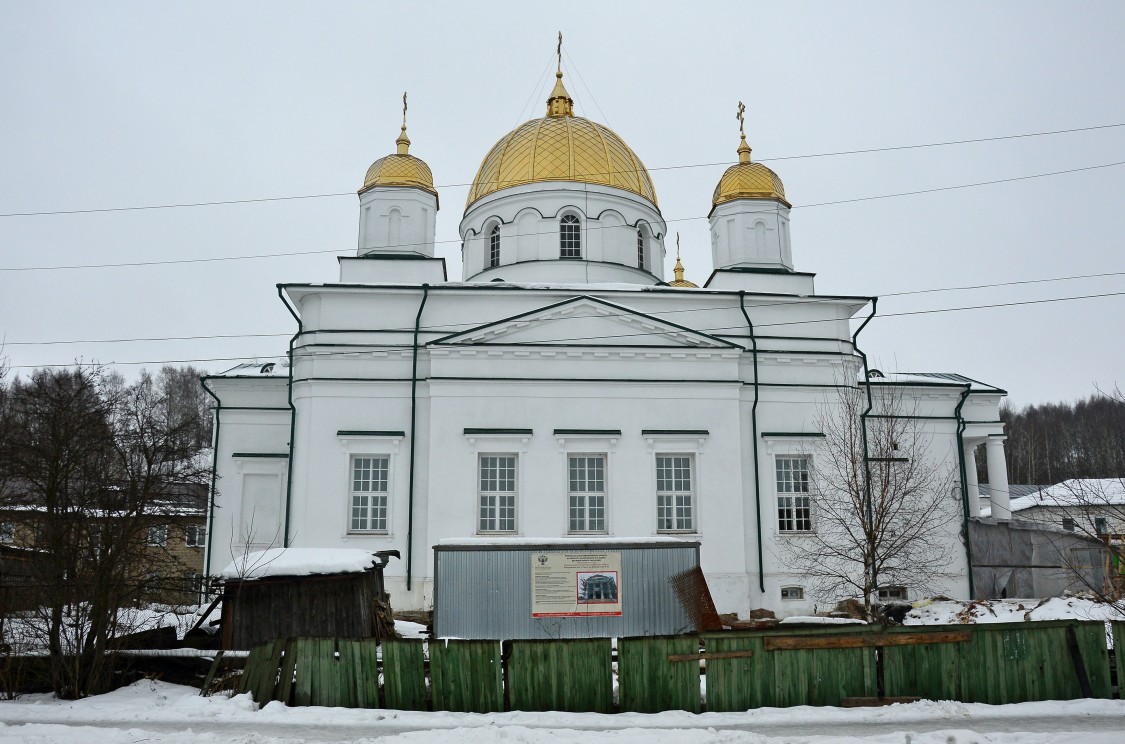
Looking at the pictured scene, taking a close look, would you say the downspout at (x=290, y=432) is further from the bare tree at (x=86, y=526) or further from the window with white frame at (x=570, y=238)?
the window with white frame at (x=570, y=238)

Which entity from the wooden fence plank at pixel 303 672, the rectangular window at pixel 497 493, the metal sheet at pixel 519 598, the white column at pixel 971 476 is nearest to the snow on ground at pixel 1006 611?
the white column at pixel 971 476

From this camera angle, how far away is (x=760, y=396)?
22.8m

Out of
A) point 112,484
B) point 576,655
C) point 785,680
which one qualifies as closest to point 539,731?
point 576,655

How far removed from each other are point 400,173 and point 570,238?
5.22m

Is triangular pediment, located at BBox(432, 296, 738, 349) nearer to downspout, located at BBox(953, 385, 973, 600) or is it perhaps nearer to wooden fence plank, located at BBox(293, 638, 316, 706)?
downspout, located at BBox(953, 385, 973, 600)

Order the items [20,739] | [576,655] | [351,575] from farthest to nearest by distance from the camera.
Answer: [351,575]
[576,655]
[20,739]

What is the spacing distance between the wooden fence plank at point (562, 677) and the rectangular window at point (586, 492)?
9.50 metres

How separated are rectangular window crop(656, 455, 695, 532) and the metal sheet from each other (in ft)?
15.5

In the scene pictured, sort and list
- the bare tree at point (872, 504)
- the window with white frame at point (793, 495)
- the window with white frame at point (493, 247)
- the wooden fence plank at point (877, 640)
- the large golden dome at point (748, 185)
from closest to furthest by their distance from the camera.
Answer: the wooden fence plank at point (877, 640) → the bare tree at point (872, 504) → the window with white frame at point (793, 495) → the large golden dome at point (748, 185) → the window with white frame at point (493, 247)

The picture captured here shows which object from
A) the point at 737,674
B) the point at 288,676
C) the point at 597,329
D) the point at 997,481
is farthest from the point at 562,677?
the point at 997,481

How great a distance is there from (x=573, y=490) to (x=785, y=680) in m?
10.2

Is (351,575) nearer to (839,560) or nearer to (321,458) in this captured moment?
(321,458)

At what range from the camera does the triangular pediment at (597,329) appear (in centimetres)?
2177

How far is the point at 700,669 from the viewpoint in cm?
1184
